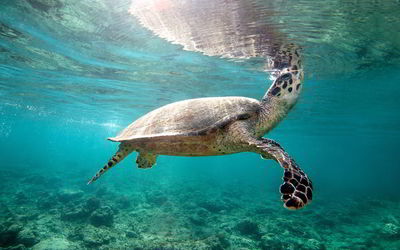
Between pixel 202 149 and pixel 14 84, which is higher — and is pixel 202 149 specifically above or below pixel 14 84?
below

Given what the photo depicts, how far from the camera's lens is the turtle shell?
14.4 feet

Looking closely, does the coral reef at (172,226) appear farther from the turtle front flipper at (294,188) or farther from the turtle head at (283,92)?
the turtle front flipper at (294,188)

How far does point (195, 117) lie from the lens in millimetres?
4645

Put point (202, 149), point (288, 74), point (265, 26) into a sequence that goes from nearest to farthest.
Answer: point (202, 149)
point (288, 74)
point (265, 26)

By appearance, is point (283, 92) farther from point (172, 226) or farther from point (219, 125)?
point (172, 226)

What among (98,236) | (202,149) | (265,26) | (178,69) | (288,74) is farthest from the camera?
(178,69)

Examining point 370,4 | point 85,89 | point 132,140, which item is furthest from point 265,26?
point 85,89

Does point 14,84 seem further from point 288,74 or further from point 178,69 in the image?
point 288,74

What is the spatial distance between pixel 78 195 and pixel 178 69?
12.8m

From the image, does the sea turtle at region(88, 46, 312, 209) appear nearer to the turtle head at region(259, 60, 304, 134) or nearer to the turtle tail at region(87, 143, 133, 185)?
the turtle head at region(259, 60, 304, 134)

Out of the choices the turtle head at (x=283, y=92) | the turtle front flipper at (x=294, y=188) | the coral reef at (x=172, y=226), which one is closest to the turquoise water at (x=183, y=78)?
the coral reef at (x=172, y=226)

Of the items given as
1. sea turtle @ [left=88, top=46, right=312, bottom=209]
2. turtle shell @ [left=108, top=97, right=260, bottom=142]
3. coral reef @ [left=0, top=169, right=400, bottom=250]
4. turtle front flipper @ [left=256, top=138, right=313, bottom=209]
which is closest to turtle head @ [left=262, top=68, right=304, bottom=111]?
sea turtle @ [left=88, top=46, right=312, bottom=209]

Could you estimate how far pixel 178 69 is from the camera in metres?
14.1

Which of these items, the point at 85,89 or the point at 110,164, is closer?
the point at 110,164
